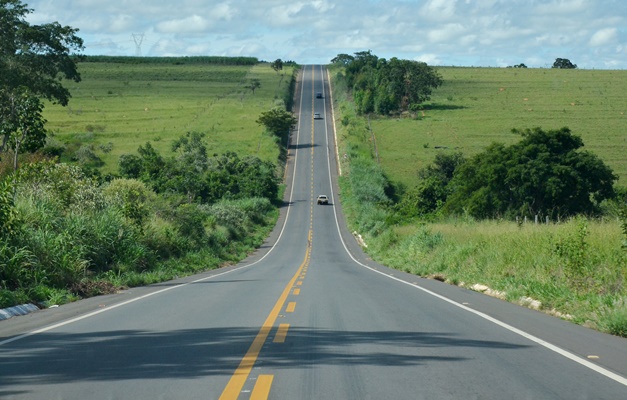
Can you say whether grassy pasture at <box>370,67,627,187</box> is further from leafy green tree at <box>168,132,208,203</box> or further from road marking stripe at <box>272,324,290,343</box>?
road marking stripe at <box>272,324,290,343</box>

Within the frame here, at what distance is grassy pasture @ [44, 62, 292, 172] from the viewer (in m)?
103

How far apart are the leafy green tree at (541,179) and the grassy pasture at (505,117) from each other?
68.5 feet

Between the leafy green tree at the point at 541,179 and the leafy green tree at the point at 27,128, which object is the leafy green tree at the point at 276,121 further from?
the leafy green tree at the point at 27,128

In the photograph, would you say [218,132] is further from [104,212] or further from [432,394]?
[432,394]

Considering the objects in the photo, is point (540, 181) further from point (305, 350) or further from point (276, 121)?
point (276, 121)

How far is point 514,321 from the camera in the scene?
37.9ft

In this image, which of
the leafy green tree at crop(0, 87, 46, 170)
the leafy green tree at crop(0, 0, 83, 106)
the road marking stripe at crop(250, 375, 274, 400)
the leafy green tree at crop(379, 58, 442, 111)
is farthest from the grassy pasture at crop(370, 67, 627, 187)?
the road marking stripe at crop(250, 375, 274, 400)

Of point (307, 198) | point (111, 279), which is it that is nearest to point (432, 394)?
point (111, 279)

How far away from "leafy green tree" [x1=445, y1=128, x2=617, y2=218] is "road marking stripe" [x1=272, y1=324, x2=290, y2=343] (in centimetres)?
4047

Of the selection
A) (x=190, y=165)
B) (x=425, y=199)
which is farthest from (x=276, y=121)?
(x=425, y=199)

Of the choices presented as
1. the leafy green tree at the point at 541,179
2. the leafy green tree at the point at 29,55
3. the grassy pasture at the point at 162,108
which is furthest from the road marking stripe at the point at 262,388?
the grassy pasture at the point at 162,108

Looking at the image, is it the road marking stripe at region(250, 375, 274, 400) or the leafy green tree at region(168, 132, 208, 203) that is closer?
the road marking stripe at region(250, 375, 274, 400)

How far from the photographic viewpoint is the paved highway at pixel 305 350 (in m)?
6.99

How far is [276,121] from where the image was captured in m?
112
